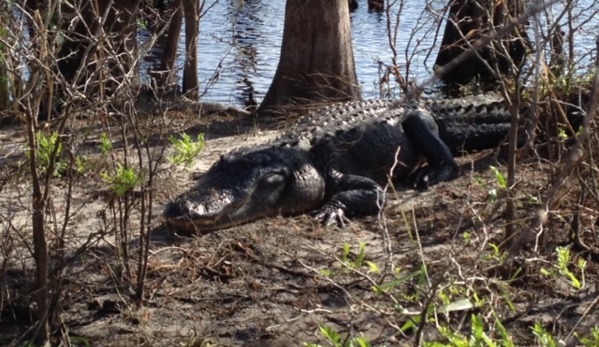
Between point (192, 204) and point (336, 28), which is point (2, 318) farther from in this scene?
point (336, 28)

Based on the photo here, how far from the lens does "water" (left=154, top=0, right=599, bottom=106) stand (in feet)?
33.4

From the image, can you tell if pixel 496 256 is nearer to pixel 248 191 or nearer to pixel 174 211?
pixel 174 211

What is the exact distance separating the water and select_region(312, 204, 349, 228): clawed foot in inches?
87.3

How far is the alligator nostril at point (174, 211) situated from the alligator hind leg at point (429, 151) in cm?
169

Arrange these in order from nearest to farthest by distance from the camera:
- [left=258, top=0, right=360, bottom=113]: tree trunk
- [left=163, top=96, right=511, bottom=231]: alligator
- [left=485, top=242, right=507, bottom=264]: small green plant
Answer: [left=485, top=242, right=507, bottom=264]: small green plant, [left=163, top=96, right=511, bottom=231]: alligator, [left=258, top=0, right=360, bottom=113]: tree trunk

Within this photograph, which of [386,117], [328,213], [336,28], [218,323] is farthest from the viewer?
[336,28]

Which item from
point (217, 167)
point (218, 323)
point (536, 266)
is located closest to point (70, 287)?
point (218, 323)

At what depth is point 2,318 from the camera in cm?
398

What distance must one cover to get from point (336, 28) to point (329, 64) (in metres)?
0.32

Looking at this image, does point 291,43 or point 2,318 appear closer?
point 2,318

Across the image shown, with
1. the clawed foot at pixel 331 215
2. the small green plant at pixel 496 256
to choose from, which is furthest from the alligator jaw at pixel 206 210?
the small green plant at pixel 496 256

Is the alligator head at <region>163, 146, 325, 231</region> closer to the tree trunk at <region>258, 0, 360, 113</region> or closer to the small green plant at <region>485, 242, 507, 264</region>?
the small green plant at <region>485, 242, 507, 264</region>

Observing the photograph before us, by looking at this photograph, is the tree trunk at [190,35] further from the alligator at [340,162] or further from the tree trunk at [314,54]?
the alligator at [340,162]

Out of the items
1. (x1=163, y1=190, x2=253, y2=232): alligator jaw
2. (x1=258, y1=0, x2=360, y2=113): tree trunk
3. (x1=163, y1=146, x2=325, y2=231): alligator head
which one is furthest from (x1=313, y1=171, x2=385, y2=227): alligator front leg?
(x1=258, y1=0, x2=360, y2=113): tree trunk
